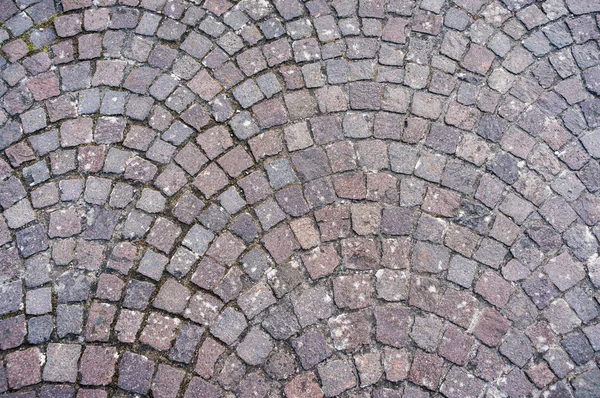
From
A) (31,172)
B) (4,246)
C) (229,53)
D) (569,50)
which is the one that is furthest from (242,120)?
(569,50)

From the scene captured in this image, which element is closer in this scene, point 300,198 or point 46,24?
point 300,198

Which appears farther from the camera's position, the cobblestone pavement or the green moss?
the green moss

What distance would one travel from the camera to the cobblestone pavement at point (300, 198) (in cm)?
332

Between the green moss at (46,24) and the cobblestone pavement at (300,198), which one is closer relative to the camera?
the cobblestone pavement at (300,198)

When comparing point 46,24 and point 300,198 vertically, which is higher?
point 46,24

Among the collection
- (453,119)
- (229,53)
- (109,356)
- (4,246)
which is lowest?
(109,356)

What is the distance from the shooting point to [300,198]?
3.74 m

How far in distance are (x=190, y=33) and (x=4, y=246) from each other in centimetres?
201

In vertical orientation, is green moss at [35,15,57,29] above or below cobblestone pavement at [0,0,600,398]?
above

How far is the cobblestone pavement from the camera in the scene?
3.32m

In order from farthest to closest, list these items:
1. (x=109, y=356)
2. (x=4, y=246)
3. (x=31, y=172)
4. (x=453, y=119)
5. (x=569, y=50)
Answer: (x=569, y=50) < (x=453, y=119) < (x=31, y=172) < (x=4, y=246) < (x=109, y=356)

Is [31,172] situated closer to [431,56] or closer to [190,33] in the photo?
[190,33]

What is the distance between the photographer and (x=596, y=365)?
3402mm

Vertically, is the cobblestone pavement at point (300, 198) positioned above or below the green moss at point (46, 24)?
below
